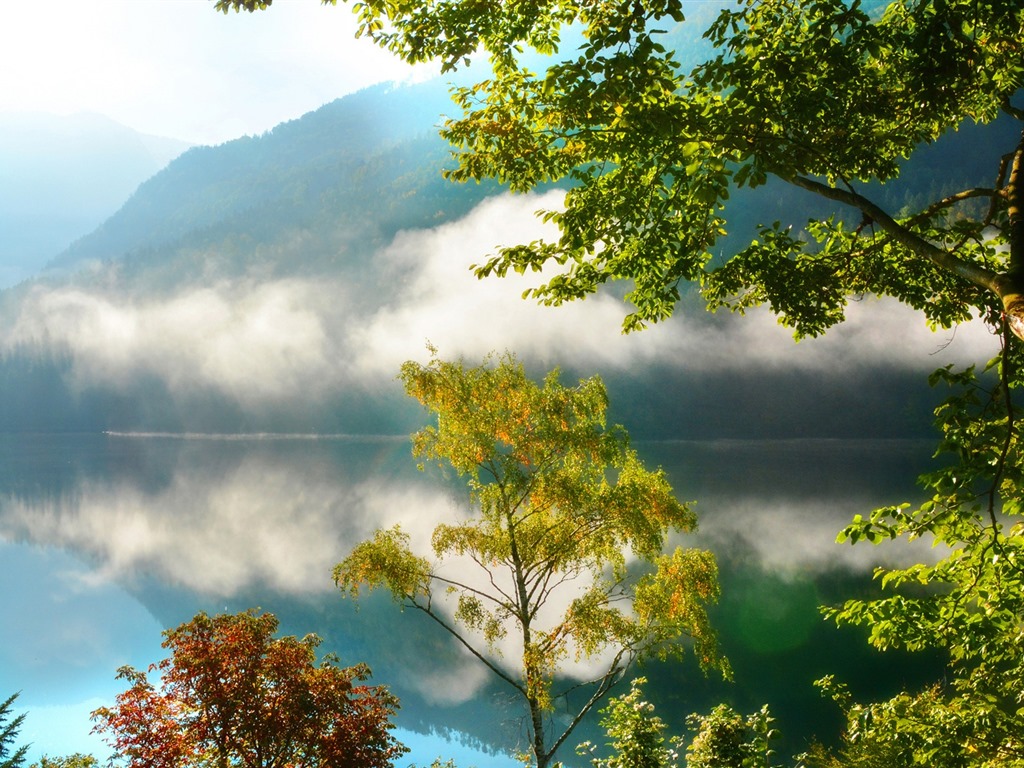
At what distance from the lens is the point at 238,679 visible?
616 cm

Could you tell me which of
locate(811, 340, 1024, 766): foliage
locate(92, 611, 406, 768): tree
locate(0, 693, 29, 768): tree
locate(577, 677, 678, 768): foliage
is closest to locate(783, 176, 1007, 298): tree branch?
locate(811, 340, 1024, 766): foliage

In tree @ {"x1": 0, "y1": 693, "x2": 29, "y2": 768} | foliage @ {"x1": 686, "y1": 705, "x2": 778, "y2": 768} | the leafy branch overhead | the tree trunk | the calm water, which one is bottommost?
foliage @ {"x1": 686, "y1": 705, "x2": 778, "y2": 768}

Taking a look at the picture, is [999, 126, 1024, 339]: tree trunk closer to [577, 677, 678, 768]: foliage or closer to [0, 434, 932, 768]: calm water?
[577, 677, 678, 768]: foliage

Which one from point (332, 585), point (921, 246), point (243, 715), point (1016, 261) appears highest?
point (332, 585)

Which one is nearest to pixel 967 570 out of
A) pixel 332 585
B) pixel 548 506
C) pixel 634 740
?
pixel 634 740

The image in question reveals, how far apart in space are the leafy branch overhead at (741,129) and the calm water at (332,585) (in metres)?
20.1

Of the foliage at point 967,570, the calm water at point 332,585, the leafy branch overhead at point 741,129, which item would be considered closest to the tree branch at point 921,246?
the leafy branch overhead at point 741,129

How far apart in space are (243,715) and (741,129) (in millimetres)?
6279

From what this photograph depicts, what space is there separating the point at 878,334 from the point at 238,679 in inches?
7715

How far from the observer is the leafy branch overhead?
9.91 feet

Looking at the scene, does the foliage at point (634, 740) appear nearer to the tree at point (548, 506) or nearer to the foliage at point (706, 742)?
the foliage at point (706, 742)

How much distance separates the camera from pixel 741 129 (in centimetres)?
320

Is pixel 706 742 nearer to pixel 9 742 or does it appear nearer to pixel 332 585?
pixel 9 742

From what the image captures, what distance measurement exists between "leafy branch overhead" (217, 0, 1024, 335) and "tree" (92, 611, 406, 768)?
4.58 metres
